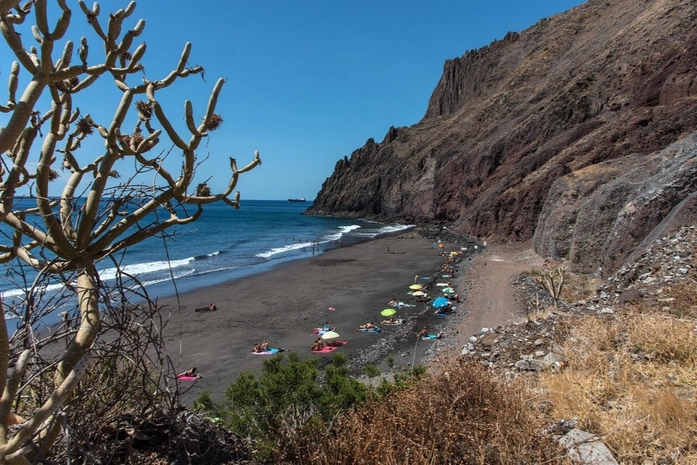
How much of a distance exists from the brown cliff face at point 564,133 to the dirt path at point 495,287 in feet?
6.52

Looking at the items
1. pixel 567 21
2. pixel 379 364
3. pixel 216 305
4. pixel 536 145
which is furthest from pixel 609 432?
pixel 567 21

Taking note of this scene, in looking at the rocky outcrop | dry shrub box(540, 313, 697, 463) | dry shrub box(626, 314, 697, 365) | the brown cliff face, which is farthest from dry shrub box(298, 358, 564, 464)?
the brown cliff face

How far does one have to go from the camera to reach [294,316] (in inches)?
749

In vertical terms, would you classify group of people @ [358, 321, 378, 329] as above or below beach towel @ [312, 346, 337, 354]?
above

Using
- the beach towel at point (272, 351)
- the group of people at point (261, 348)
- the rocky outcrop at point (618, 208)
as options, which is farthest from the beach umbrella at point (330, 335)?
the rocky outcrop at point (618, 208)

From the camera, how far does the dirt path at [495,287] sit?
15852mm

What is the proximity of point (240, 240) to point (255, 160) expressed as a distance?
53.8 m

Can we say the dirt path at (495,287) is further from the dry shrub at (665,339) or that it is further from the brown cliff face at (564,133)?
the dry shrub at (665,339)

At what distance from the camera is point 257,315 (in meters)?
19.3

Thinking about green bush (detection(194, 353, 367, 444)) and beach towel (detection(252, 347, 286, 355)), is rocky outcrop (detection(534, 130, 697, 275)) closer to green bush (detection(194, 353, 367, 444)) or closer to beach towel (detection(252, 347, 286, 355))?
green bush (detection(194, 353, 367, 444))

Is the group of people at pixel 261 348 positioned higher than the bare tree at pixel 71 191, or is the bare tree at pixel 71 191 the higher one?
the bare tree at pixel 71 191

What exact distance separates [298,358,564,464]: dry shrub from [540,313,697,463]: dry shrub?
62 cm

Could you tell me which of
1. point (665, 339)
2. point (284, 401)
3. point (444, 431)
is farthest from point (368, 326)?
point (444, 431)

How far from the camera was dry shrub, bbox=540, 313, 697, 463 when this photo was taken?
3.59 metres
